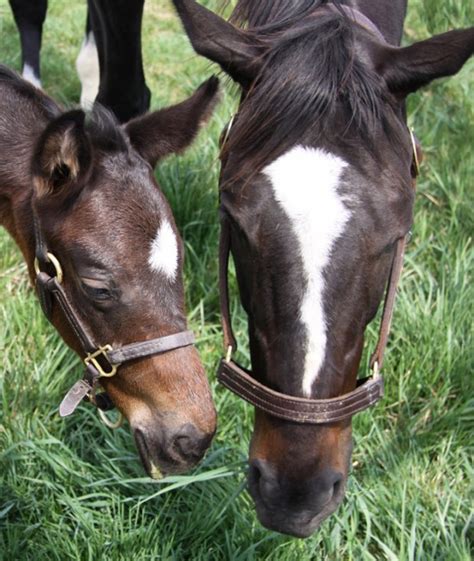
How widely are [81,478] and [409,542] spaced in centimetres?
113

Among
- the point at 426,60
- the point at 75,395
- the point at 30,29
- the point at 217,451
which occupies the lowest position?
the point at 217,451

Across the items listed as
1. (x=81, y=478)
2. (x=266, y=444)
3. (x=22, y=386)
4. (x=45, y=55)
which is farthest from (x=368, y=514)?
(x=45, y=55)

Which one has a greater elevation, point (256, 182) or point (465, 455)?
point (256, 182)

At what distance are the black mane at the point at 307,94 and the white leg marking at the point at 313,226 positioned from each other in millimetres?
133

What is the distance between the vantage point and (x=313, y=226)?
2002 millimetres

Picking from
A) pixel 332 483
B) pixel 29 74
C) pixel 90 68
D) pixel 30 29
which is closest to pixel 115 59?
pixel 90 68

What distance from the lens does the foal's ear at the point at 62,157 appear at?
218cm

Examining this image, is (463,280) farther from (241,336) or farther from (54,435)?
(54,435)

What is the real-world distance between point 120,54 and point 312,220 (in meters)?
2.15

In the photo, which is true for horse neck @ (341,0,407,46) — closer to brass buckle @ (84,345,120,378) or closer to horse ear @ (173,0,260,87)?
horse ear @ (173,0,260,87)

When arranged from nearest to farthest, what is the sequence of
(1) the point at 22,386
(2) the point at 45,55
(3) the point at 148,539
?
(3) the point at 148,539 < (1) the point at 22,386 < (2) the point at 45,55

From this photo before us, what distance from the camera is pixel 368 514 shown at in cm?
267

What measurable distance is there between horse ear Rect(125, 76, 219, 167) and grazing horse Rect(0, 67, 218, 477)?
144 mm

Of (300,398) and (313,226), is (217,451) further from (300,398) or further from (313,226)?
(313,226)
